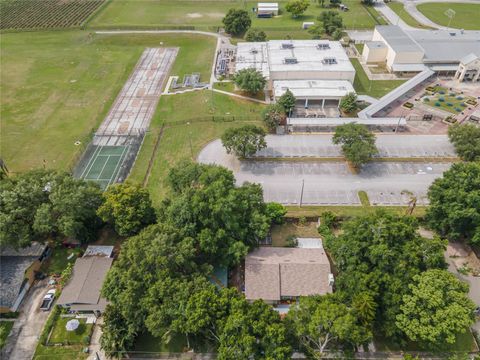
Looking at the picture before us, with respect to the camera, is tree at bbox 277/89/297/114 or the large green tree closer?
the large green tree

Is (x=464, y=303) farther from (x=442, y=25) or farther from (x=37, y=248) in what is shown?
(x=442, y=25)

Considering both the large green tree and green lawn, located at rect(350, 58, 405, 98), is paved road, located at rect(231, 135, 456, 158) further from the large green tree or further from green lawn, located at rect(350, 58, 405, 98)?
the large green tree

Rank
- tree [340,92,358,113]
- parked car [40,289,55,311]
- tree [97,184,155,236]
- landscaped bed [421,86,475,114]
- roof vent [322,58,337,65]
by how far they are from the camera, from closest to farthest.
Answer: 1. parked car [40,289,55,311]
2. tree [97,184,155,236]
3. tree [340,92,358,113]
4. landscaped bed [421,86,475,114]
5. roof vent [322,58,337,65]

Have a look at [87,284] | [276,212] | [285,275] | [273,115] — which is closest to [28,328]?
[87,284]

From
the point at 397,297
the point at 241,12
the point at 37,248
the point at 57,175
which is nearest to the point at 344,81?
the point at 241,12

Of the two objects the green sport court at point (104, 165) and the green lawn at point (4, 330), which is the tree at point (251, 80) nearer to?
the green sport court at point (104, 165)

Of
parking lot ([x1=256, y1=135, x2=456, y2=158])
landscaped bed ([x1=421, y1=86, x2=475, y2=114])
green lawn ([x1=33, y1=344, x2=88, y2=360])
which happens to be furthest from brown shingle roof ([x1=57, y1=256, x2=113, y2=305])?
landscaped bed ([x1=421, y1=86, x2=475, y2=114])

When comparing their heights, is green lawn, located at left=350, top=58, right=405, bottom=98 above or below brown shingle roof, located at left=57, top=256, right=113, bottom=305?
above
